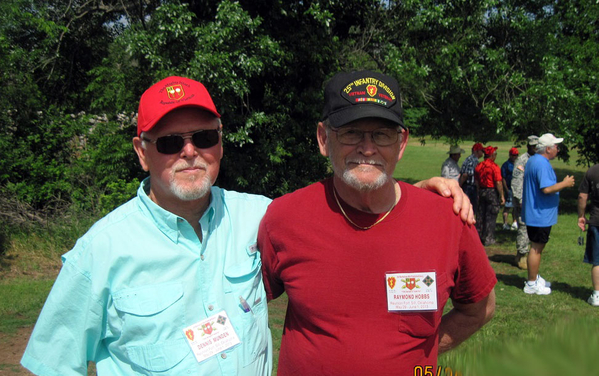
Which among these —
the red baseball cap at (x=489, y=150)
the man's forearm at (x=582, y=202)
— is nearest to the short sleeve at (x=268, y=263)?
the man's forearm at (x=582, y=202)

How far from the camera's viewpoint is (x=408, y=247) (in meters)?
2.13

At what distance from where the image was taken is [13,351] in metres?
5.24

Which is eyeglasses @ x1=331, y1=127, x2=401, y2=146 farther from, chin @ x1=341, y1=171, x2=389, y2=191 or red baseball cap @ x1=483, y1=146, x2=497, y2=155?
red baseball cap @ x1=483, y1=146, x2=497, y2=155

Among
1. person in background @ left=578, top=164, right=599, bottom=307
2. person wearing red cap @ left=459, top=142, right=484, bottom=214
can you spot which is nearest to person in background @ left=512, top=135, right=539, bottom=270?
person wearing red cap @ left=459, top=142, right=484, bottom=214

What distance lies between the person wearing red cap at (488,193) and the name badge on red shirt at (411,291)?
8845 millimetres

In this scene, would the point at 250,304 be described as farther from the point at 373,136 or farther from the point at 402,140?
the point at 402,140

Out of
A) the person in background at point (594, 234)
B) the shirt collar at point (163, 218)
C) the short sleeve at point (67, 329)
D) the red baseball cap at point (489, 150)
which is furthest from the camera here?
the red baseball cap at point (489, 150)

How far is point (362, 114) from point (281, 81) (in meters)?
8.00

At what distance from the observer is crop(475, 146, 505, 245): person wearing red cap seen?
404 inches

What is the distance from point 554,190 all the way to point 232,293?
251 inches

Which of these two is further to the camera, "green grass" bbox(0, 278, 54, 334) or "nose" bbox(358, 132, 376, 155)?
"green grass" bbox(0, 278, 54, 334)

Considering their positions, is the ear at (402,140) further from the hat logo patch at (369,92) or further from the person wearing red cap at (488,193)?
the person wearing red cap at (488,193)

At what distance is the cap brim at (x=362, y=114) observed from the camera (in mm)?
2162

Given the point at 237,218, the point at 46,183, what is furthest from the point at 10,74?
the point at 237,218
